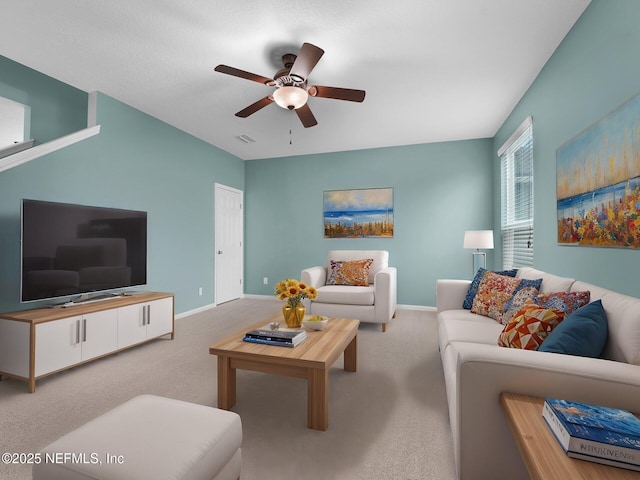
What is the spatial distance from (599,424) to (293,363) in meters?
1.27

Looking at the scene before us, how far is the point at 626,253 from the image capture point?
1.63 meters

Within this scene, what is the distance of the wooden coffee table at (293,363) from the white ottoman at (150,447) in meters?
0.54

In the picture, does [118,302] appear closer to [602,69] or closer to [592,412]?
[592,412]

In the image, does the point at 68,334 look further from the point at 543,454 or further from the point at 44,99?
the point at 543,454

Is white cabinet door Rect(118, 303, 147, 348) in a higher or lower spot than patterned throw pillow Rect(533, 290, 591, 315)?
lower

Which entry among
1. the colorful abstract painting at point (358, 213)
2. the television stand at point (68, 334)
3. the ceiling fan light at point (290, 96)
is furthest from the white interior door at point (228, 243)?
the ceiling fan light at point (290, 96)

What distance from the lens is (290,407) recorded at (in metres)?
1.99

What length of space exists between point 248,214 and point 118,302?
A: 3189 mm

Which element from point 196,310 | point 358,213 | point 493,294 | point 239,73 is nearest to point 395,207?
point 358,213

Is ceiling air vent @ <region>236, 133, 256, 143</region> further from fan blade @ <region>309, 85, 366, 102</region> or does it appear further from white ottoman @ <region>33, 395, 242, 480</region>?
white ottoman @ <region>33, 395, 242, 480</region>

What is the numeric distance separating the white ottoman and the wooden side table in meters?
0.97

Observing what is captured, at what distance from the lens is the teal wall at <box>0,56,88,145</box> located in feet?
9.08

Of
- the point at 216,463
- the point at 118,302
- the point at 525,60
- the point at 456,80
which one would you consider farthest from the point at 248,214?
the point at 216,463

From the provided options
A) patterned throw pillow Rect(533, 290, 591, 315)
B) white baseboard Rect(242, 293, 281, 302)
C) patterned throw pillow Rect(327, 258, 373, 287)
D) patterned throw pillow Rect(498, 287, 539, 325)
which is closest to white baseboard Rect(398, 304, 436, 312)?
patterned throw pillow Rect(327, 258, 373, 287)
